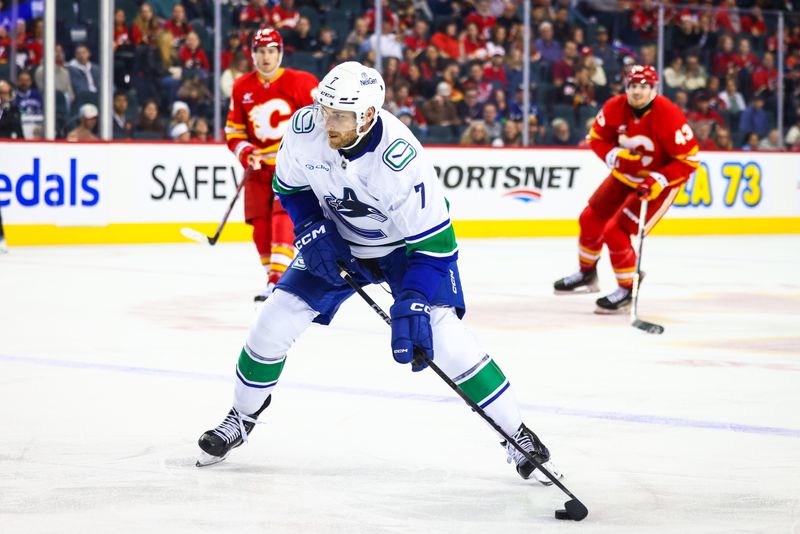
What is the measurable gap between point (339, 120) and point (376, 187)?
19 centimetres

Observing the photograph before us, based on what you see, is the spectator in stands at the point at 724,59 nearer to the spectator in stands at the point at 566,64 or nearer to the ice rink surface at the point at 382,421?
the spectator in stands at the point at 566,64

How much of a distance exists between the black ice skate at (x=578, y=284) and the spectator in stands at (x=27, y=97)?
485 centimetres

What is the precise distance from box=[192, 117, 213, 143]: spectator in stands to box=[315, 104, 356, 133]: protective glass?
8.35 metres

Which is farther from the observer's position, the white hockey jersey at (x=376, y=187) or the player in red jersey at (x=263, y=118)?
the player in red jersey at (x=263, y=118)

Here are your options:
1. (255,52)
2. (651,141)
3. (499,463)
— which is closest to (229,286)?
(255,52)

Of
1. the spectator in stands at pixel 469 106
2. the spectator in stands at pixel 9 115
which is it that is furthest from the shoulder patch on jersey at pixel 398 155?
the spectator in stands at pixel 469 106

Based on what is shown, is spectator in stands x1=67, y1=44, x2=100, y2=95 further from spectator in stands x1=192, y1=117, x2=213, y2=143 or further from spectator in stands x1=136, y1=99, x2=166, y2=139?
spectator in stands x1=192, y1=117, x2=213, y2=143

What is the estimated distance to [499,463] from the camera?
3.71m

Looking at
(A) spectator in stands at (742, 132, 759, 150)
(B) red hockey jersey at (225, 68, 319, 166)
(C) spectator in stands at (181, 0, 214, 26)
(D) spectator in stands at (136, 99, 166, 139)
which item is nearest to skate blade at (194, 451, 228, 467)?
(B) red hockey jersey at (225, 68, 319, 166)

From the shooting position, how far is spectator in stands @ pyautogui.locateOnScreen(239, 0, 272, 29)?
1173 centimetres

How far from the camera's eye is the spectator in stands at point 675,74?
1402cm

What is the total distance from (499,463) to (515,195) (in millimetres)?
9470

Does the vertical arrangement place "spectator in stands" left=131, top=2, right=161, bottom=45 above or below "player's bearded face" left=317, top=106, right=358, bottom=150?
above

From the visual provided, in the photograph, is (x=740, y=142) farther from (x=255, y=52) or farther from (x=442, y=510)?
(x=442, y=510)
